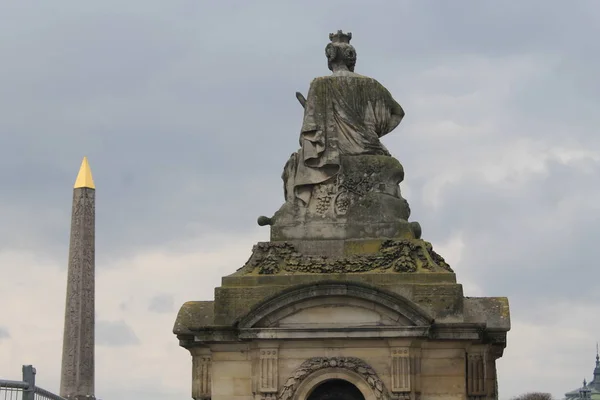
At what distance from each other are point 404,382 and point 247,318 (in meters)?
2.88

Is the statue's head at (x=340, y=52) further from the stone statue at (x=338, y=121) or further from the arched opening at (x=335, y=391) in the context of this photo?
the arched opening at (x=335, y=391)

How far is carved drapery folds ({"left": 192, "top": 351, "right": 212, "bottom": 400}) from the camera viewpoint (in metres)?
34.4

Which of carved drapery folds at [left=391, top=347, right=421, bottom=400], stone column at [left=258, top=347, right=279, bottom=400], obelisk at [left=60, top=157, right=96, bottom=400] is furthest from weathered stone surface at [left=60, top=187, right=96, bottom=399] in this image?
carved drapery folds at [left=391, top=347, right=421, bottom=400]

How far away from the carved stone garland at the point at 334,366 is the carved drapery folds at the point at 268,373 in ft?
0.54

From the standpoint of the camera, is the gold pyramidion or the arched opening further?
the gold pyramidion

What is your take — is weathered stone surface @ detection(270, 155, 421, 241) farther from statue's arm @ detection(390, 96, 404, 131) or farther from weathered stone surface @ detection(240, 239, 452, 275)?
statue's arm @ detection(390, 96, 404, 131)

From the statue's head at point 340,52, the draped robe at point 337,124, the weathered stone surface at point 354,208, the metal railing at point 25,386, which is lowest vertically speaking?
the metal railing at point 25,386

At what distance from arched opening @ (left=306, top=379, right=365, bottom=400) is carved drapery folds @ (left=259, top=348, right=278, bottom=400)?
2.14 feet

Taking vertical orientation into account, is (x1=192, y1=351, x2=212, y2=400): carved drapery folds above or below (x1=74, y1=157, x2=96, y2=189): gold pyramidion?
below

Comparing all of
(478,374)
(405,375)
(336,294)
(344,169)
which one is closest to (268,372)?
(336,294)

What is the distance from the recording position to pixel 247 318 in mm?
33031

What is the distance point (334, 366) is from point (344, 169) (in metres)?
3.71

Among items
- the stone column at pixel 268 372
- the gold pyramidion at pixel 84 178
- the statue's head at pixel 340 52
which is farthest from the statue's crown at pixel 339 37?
the gold pyramidion at pixel 84 178

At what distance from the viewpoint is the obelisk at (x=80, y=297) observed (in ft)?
170
